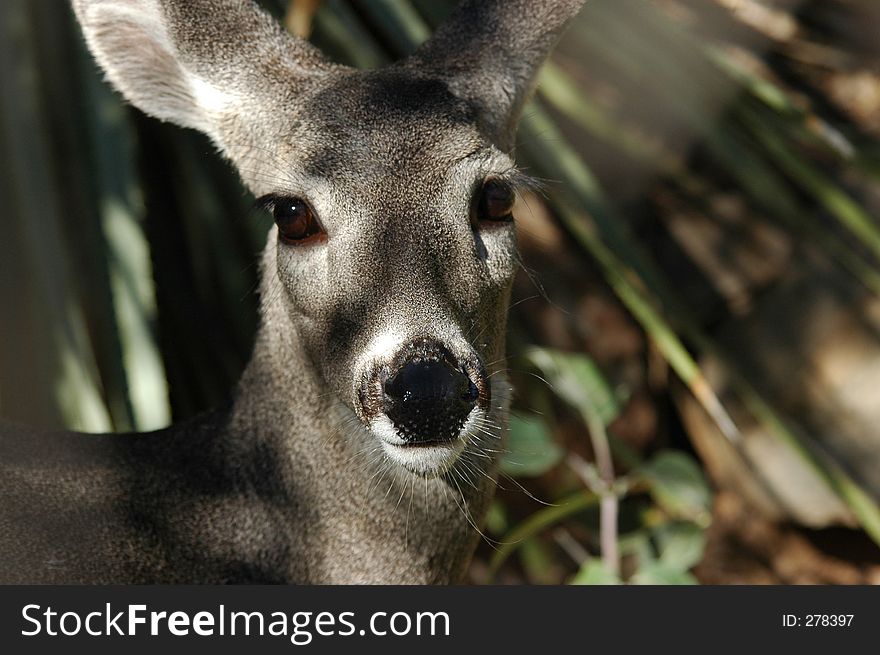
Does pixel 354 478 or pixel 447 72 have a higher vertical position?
pixel 447 72

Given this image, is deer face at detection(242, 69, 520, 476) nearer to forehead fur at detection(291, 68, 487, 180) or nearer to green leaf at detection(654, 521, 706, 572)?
forehead fur at detection(291, 68, 487, 180)

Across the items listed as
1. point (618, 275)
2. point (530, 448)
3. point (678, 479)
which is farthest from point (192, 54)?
point (678, 479)

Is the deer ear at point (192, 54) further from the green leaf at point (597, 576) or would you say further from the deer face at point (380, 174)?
the green leaf at point (597, 576)

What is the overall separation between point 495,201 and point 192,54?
0.84 metres

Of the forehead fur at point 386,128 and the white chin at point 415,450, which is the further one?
the forehead fur at point 386,128

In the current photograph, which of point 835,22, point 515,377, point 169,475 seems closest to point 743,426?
point 515,377

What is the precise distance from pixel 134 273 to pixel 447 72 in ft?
4.22

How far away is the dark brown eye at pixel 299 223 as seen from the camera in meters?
2.69

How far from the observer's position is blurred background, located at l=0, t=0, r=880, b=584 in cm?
370

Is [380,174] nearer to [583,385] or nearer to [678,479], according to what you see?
[583,385]

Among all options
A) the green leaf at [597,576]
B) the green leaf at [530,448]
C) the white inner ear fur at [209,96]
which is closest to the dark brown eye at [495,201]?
the white inner ear fur at [209,96]

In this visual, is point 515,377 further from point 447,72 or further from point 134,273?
point 447,72

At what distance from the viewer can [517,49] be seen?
312 cm

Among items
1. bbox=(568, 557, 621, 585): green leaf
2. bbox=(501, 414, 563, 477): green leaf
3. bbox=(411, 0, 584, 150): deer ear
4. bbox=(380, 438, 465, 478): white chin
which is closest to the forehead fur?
bbox=(411, 0, 584, 150): deer ear
